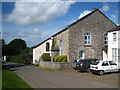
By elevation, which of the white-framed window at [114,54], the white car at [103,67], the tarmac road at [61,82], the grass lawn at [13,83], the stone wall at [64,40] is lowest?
the tarmac road at [61,82]

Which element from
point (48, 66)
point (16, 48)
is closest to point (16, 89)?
point (48, 66)

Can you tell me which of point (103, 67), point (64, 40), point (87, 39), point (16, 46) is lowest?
point (103, 67)

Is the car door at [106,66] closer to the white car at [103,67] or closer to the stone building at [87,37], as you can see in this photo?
the white car at [103,67]

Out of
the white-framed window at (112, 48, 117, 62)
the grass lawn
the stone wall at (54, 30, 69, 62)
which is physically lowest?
the grass lawn

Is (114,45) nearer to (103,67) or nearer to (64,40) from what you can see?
(103,67)

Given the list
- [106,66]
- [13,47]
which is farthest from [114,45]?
[13,47]

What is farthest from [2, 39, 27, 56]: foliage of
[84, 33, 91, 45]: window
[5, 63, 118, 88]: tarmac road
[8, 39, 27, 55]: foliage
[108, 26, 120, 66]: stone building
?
[5, 63, 118, 88]: tarmac road

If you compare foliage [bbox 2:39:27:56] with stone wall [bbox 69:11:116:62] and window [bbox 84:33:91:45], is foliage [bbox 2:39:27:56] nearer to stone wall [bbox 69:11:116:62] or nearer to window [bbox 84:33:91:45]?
window [bbox 84:33:91:45]

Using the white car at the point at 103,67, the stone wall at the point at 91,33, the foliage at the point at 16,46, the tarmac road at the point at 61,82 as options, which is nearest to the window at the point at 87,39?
the stone wall at the point at 91,33

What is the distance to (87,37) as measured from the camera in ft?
97.3

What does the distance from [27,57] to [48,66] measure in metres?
20.0

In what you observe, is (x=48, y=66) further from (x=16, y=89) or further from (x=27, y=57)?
(x=27, y=57)

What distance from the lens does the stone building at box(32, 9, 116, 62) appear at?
28.2 m

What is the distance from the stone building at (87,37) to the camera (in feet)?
Answer: 92.6
